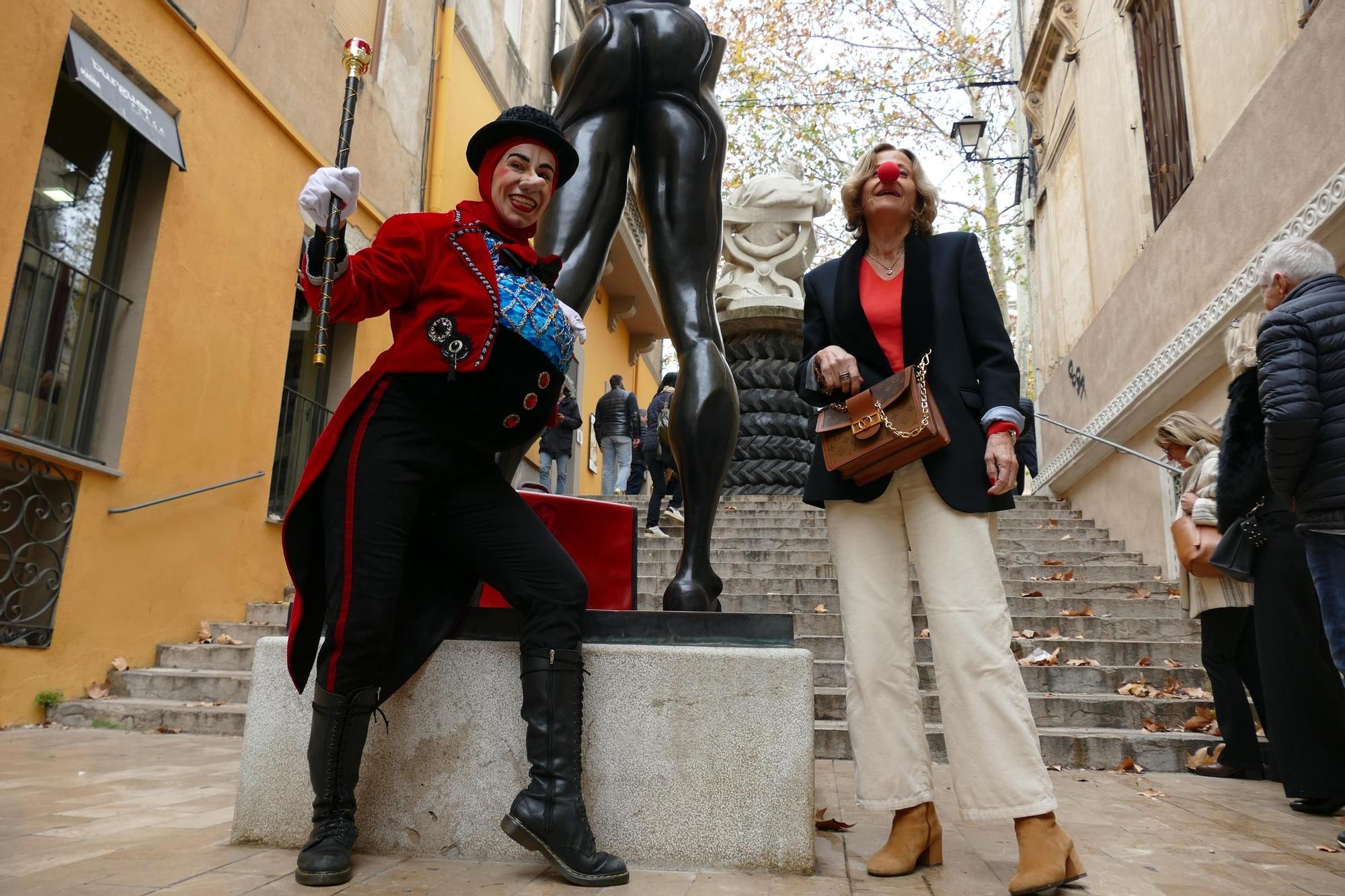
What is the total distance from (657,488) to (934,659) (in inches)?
297

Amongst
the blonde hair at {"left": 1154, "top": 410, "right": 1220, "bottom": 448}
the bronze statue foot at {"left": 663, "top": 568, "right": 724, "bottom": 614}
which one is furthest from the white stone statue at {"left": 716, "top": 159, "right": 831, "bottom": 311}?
the bronze statue foot at {"left": 663, "top": 568, "right": 724, "bottom": 614}

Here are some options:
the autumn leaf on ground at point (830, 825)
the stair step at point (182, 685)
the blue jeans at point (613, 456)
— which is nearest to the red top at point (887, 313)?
the autumn leaf on ground at point (830, 825)

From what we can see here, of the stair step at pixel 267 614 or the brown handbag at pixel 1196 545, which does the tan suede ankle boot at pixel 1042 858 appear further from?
the stair step at pixel 267 614

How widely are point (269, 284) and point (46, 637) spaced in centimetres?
339

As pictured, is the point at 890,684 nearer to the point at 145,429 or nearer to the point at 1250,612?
the point at 1250,612

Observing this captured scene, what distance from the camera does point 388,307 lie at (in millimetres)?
2143

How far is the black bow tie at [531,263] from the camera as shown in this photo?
88.2 inches

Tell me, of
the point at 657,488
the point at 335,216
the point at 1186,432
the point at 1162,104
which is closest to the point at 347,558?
the point at 335,216

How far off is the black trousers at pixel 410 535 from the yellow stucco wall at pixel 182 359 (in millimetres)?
3987

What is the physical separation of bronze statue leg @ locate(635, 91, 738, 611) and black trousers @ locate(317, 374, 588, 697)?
549 millimetres

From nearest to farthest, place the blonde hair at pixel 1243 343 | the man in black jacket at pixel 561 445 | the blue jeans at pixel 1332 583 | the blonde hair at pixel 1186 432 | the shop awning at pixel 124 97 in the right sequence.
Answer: the blue jeans at pixel 1332 583
the blonde hair at pixel 1243 343
the blonde hair at pixel 1186 432
the shop awning at pixel 124 97
the man in black jacket at pixel 561 445

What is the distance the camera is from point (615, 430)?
12.3 m

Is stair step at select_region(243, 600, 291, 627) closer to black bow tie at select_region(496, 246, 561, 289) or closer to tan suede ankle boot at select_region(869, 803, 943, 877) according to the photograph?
black bow tie at select_region(496, 246, 561, 289)

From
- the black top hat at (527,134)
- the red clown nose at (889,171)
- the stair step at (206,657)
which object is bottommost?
the stair step at (206,657)
